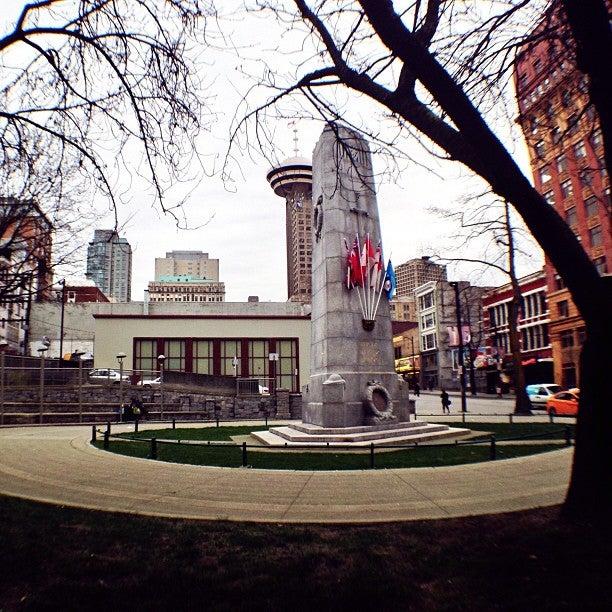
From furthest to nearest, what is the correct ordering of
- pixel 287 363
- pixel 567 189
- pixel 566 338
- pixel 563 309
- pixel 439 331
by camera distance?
pixel 439 331, pixel 287 363, pixel 563 309, pixel 566 338, pixel 567 189

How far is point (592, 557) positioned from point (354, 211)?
1525 centimetres

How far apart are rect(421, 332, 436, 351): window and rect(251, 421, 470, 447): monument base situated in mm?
71606

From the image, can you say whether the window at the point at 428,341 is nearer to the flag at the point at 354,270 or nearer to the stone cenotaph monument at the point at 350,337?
the stone cenotaph monument at the point at 350,337

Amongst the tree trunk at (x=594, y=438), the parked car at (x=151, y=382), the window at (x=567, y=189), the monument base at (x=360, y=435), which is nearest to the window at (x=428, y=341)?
the window at (x=567, y=189)

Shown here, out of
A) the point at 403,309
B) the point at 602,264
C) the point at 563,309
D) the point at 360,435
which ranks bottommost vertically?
the point at 360,435

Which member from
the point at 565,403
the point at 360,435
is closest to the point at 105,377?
the point at 360,435

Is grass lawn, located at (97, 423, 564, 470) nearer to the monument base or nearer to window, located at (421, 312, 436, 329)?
the monument base

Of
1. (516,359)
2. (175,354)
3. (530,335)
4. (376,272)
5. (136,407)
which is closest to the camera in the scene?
(376,272)

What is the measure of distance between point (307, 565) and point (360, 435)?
416 inches

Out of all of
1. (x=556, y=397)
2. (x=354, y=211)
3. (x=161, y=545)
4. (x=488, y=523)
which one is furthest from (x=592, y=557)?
(x=556, y=397)

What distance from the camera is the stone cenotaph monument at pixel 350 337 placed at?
16.5 meters

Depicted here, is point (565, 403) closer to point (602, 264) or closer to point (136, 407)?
point (602, 264)

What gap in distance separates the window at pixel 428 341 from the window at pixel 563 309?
128 ft

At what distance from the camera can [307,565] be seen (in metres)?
5.09
